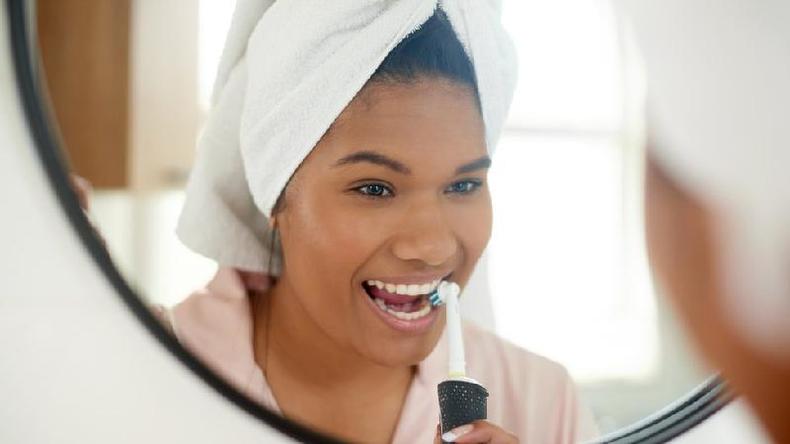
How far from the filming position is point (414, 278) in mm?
638

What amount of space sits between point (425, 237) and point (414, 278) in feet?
0.13

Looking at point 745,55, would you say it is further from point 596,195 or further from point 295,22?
point 295,22

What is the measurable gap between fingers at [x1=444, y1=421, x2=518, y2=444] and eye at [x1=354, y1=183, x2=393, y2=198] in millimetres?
223

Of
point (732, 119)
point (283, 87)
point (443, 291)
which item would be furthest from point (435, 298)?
point (732, 119)

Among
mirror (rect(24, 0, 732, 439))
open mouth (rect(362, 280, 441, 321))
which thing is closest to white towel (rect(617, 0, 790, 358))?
mirror (rect(24, 0, 732, 439))

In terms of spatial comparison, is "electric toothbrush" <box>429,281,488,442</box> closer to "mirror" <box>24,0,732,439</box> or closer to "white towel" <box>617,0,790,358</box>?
"mirror" <box>24,0,732,439</box>

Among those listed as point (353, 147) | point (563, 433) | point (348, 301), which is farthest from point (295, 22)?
point (563, 433)

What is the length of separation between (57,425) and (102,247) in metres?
0.17

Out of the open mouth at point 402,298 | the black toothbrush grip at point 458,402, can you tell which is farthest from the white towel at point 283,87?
the black toothbrush grip at point 458,402

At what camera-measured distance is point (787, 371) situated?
0.55 m

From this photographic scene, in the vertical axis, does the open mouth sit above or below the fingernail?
above

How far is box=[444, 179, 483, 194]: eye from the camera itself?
0.63m

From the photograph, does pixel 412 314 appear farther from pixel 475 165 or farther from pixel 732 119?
pixel 732 119

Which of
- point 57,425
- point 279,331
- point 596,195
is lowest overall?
point 57,425
